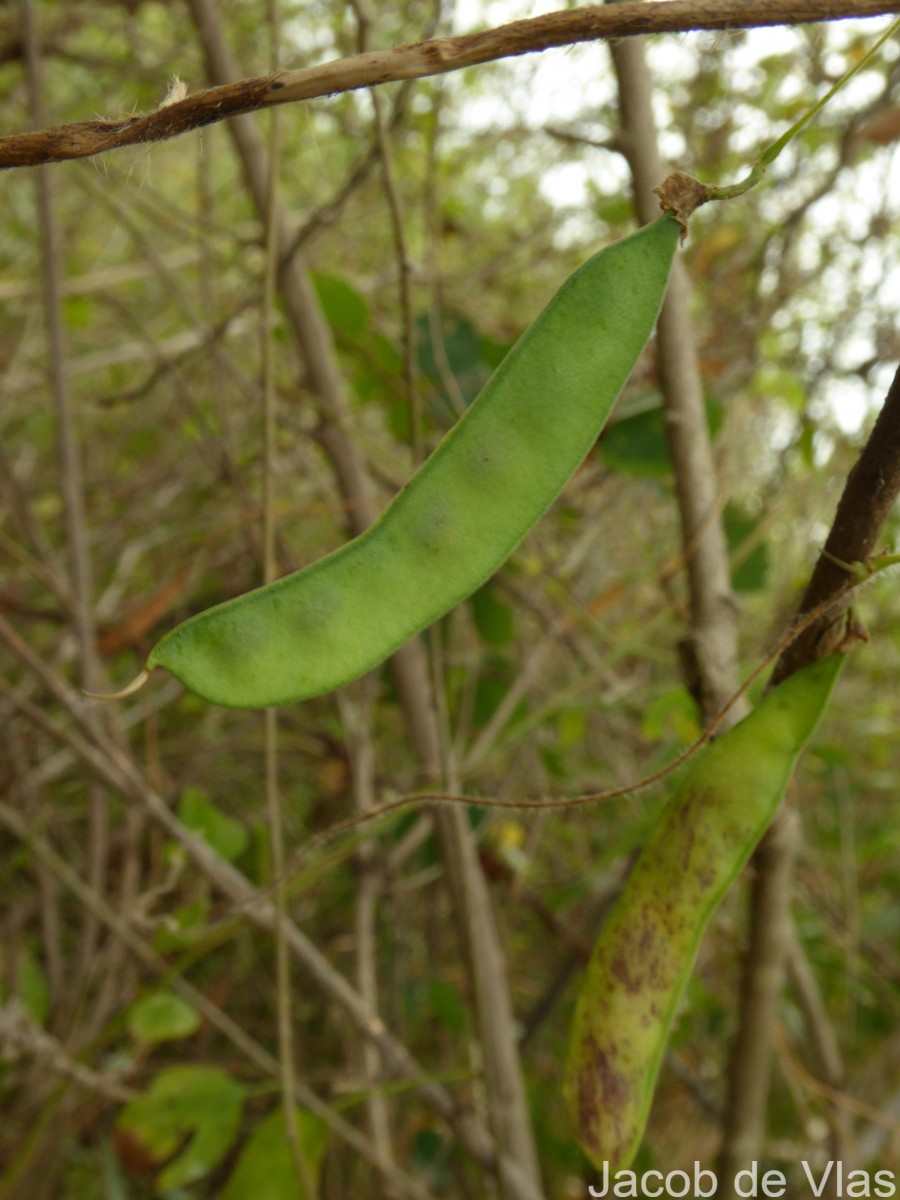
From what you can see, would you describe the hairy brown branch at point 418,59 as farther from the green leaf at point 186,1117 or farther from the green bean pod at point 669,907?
the green leaf at point 186,1117

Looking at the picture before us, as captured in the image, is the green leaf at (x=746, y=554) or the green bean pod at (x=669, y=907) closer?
the green bean pod at (x=669, y=907)

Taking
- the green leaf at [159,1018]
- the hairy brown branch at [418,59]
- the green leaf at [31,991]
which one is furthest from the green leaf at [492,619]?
the hairy brown branch at [418,59]

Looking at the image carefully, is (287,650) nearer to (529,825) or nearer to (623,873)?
(623,873)

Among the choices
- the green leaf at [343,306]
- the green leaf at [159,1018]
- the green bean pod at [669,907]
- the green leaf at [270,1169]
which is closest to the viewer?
the green bean pod at [669,907]

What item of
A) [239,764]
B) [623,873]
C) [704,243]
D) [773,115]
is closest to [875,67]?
[773,115]

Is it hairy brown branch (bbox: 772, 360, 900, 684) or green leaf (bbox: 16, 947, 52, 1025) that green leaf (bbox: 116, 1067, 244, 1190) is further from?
hairy brown branch (bbox: 772, 360, 900, 684)

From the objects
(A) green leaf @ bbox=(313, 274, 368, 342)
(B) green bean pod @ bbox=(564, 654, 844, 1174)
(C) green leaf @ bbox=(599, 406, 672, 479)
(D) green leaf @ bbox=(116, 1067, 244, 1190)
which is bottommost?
(D) green leaf @ bbox=(116, 1067, 244, 1190)

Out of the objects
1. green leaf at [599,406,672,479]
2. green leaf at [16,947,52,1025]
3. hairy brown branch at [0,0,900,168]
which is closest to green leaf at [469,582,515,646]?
green leaf at [599,406,672,479]
